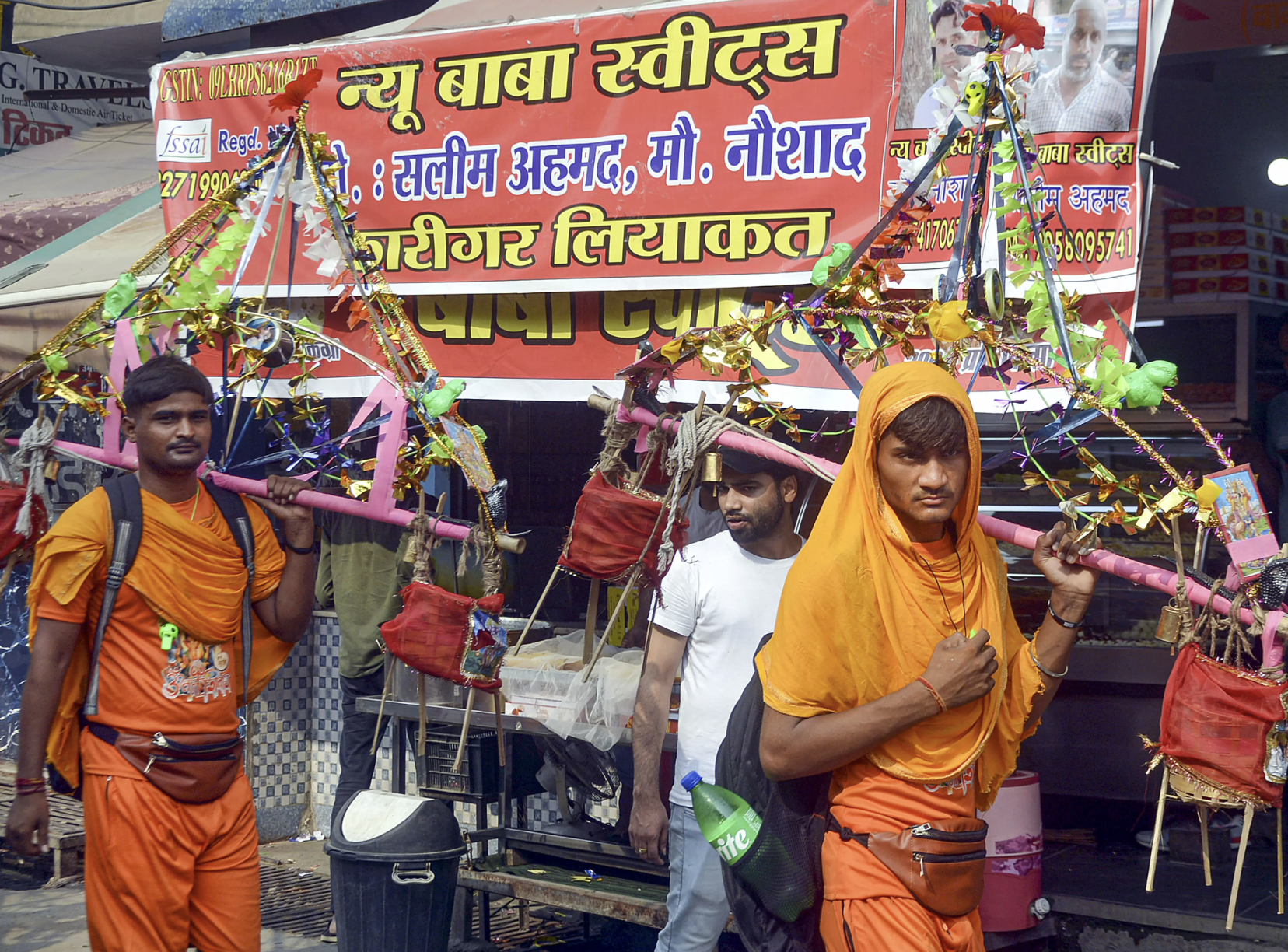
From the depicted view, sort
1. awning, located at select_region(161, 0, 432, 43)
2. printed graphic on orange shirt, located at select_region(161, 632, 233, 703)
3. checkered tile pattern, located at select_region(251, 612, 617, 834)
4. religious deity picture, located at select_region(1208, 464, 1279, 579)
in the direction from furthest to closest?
awning, located at select_region(161, 0, 432, 43) → checkered tile pattern, located at select_region(251, 612, 617, 834) → printed graphic on orange shirt, located at select_region(161, 632, 233, 703) → religious deity picture, located at select_region(1208, 464, 1279, 579)

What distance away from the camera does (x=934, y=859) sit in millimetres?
2775

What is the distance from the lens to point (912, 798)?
2.82 metres

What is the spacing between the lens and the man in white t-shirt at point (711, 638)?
161 inches

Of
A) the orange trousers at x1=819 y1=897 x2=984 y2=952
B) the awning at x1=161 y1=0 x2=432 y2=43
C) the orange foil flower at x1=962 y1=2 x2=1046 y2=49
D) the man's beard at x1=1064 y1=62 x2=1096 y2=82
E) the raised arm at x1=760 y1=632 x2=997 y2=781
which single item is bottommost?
the orange trousers at x1=819 y1=897 x2=984 y2=952

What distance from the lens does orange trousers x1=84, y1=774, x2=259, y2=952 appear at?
3709mm

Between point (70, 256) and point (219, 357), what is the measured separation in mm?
1733

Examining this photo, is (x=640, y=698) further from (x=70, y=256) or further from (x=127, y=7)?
(x=127, y=7)

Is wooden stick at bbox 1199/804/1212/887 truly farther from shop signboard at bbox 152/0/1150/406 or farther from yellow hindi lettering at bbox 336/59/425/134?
yellow hindi lettering at bbox 336/59/425/134

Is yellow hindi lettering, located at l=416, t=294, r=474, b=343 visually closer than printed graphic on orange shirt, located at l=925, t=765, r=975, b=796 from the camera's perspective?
No

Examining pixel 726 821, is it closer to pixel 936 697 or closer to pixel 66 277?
pixel 936 697

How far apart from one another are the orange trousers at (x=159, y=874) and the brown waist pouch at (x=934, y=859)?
1.93 metres

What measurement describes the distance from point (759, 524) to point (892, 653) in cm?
135

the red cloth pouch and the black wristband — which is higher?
the black wristband

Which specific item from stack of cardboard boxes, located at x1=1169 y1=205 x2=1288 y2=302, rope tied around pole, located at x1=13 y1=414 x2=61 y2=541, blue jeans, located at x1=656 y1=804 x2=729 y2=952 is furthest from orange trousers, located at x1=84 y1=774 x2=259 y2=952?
stack of cardboard boxes, located at x1=1169 y1=205 x2=1288 y2=302
